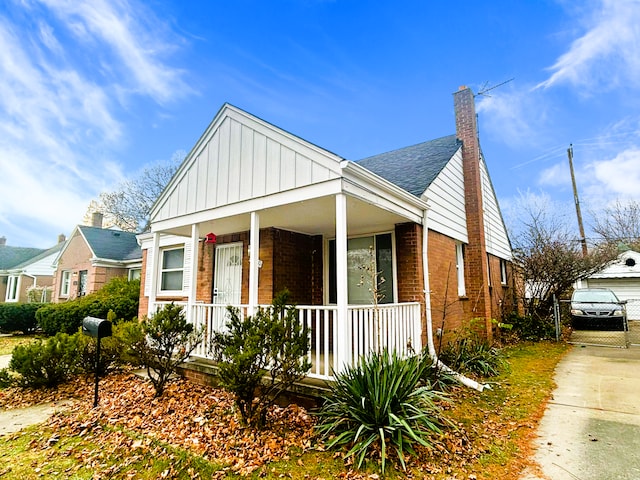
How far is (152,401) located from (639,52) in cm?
1796

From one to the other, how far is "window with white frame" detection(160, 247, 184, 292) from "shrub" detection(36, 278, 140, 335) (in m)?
3.22

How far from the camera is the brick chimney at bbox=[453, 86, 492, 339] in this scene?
958 cm

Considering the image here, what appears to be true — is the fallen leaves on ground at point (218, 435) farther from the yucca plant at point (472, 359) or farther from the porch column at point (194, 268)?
the porch column at point (194, 268)

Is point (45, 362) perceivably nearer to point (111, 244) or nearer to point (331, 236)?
point (331, 236)

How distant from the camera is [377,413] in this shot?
3818 mm

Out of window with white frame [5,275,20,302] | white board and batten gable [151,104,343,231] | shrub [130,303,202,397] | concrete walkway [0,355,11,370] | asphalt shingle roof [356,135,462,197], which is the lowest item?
concrete walkway [0,355,11,370]

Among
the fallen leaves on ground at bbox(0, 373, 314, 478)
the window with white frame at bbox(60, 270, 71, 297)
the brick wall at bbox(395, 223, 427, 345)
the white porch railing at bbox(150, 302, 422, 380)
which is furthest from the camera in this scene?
the window with white frame at bbox(60, 270, 71, 297)

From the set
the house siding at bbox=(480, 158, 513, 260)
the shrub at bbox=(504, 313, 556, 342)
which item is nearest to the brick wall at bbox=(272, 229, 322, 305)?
the house siding at bbox=(480, 158, 513, 260)

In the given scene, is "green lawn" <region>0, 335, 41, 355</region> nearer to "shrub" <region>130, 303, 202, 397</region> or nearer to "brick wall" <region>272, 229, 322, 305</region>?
"shrub" <region>130, 303, 202, 397</region>

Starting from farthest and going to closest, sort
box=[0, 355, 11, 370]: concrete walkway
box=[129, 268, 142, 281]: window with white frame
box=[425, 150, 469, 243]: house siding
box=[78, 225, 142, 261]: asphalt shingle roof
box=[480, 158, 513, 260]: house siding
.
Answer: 1. box=[78, 225, 142, 261]: asphalt shingle roof
2. box=[129, 268, 142, 281]: window with white frame
3. box=[480, 158, 513, 260]: house siding
4. box=[0, 355, 11, 370]: concrete walkway
5. box=[425, 150, 469, 243]: house siding

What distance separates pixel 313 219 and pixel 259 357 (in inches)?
128

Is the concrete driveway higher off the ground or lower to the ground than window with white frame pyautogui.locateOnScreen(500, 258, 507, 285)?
lower

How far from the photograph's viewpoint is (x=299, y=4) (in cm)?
1106

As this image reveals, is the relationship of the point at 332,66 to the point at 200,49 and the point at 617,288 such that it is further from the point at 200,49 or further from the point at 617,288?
the point at 617,288
